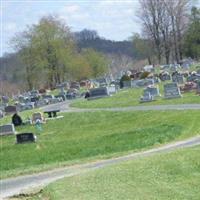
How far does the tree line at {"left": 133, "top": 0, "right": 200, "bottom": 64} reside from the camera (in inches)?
3428

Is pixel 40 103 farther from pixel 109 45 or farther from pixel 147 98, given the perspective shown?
pixel 109 45

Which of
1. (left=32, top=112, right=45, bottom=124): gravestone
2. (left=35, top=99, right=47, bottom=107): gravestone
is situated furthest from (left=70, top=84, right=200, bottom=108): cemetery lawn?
(left=35, top=99, right=47, bottom=107): gravestone

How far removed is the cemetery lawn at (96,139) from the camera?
22.4 meters

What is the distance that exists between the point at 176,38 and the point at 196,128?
222 feet

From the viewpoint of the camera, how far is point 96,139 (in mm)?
26234

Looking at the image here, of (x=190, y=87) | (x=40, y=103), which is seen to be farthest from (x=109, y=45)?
(x=190, y=87)

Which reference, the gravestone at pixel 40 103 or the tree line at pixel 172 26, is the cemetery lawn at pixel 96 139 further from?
the tree line at pixel 172 26

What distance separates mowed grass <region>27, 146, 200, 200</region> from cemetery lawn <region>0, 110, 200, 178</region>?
6.17 meters

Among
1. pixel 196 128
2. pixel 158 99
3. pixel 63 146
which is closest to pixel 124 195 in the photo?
pixel 196 128

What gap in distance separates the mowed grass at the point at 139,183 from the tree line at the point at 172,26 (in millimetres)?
73538

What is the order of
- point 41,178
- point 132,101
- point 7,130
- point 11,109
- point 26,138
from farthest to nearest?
point 11,109, point 132,101, point 7,130, point 26,138, point 41,178

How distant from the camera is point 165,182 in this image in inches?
447

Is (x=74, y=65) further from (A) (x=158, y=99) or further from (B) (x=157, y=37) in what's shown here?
(A) (x=158, y=99)

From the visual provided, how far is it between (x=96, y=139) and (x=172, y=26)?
217ft
